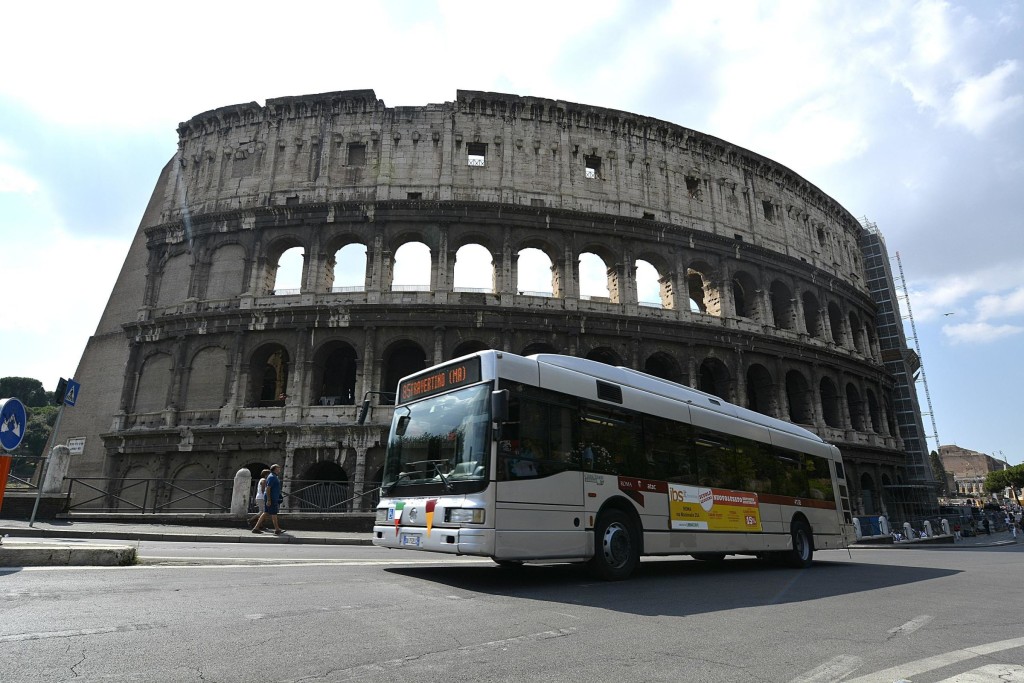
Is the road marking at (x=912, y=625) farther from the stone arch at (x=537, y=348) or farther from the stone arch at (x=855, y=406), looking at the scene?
the stone arch at (x=855, y=406)

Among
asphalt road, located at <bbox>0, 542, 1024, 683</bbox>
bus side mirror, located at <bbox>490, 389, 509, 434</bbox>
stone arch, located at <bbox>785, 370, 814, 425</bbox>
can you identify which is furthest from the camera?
stone arch, located at <bbox>785, 370, 814, 425</bbox>

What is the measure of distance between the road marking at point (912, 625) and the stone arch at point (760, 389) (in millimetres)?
20678

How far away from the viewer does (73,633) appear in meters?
3.62

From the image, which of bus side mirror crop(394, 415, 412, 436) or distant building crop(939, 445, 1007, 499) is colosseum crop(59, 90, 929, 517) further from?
distant building crop(939, 445, 1007, 499)

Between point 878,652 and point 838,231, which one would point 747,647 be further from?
point 838,231

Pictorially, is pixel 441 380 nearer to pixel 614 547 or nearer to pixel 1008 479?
pixel 614 547

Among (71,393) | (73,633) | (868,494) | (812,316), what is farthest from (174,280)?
(868,494)

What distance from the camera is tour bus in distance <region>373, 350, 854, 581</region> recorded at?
652 cm

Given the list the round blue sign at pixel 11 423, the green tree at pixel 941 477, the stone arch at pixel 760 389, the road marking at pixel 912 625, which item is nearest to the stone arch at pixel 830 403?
the stone arch at pixel 760 389

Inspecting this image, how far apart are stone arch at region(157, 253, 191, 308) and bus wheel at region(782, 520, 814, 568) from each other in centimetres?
2373

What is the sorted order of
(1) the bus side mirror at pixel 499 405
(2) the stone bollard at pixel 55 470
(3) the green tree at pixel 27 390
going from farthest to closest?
1. (3) the green tree at pixel 27 390
2. (2) the stone bollard at pixel 55 470
3. (1) the bus side mirror at pixel 499 405

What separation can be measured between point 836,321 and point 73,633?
3541 centimetres

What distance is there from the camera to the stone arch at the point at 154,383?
72.2 feet

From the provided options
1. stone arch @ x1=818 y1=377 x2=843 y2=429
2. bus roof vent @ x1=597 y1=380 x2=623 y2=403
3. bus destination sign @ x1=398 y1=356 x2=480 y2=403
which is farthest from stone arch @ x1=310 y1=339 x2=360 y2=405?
stone arch @ x1=818 y1=377 x2=843 y2=429
